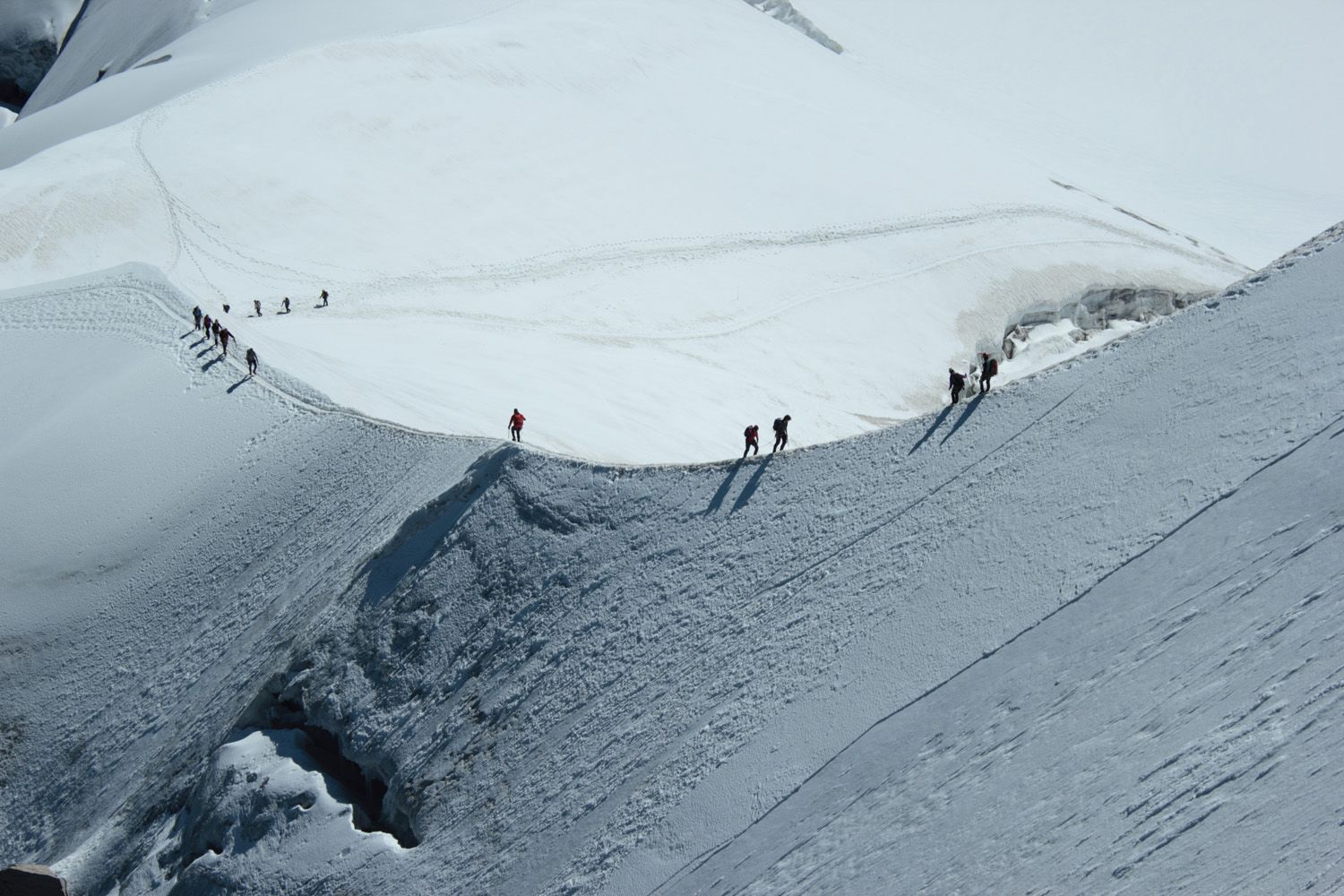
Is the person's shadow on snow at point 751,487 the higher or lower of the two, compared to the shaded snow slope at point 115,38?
higher

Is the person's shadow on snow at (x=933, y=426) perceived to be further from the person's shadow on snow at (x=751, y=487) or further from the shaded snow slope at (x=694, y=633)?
the person's shadow on snow at (x=751, y=487)

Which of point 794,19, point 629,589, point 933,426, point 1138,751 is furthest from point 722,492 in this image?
point 794,19

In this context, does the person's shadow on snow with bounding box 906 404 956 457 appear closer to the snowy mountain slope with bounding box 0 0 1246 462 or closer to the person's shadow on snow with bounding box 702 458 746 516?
the person's shadow on snow with bounding box 702 458 746 516

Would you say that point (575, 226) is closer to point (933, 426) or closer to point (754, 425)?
point (754, 425)

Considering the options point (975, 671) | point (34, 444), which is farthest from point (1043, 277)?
point (34, 444)

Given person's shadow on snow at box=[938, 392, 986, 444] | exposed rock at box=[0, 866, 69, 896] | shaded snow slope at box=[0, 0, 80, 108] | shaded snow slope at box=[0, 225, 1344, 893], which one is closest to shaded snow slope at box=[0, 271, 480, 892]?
shaded snow slope at box=[0, 225, 1344, 893]

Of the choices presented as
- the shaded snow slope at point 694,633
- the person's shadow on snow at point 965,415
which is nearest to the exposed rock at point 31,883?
the shaded snow slope at point 694,633
